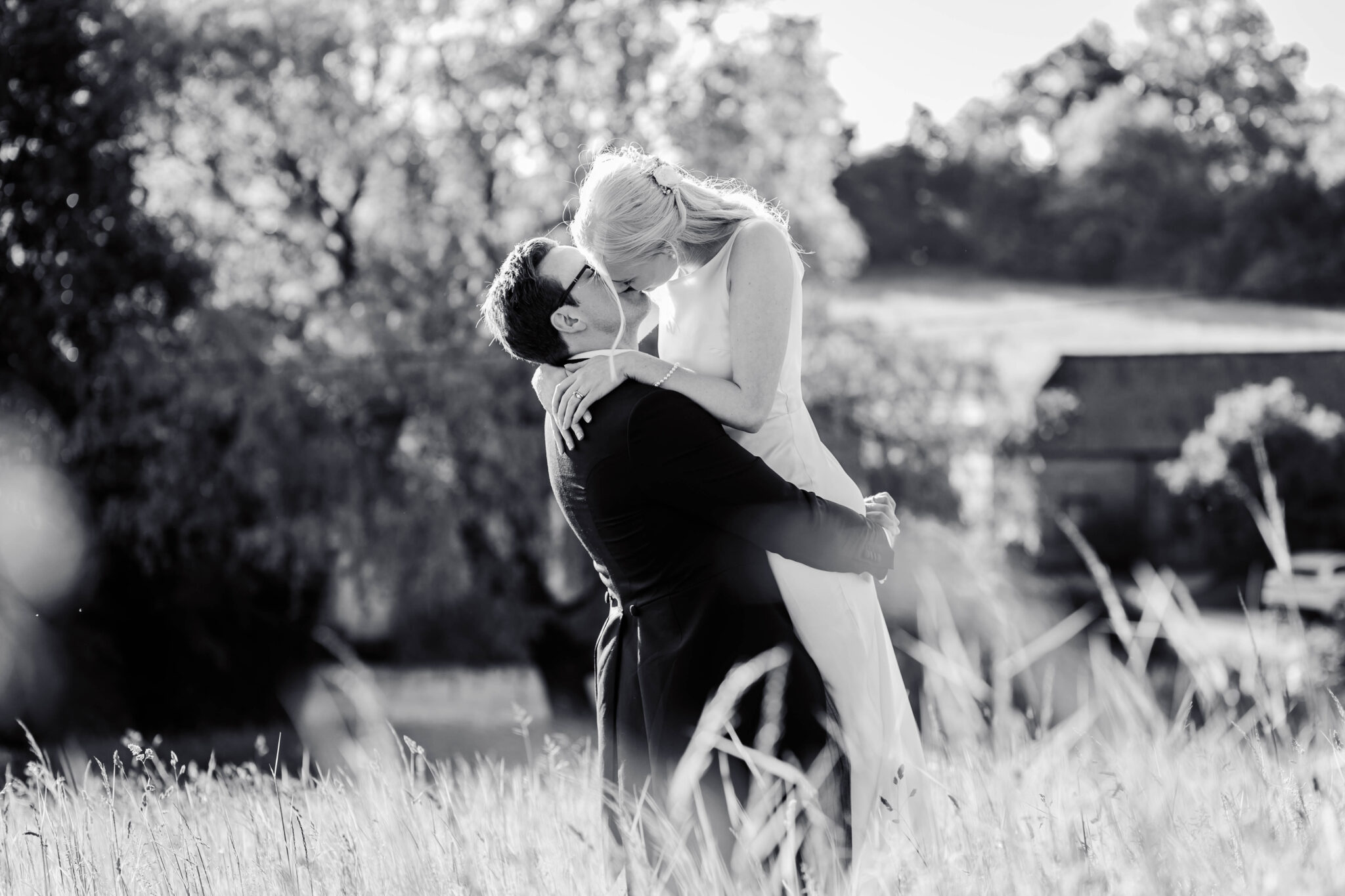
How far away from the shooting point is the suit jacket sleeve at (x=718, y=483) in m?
2.06

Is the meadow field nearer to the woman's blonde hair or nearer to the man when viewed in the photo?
the woman's blonde hair

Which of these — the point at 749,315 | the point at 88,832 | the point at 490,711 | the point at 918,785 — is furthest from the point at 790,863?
the point at 490,711

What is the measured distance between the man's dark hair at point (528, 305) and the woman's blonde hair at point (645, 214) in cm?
10

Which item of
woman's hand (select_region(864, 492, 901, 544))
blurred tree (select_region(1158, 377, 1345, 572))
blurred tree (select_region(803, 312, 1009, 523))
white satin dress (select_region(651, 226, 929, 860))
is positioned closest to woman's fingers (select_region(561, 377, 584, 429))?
white satin dress (select_region(651, 226, 929, 860))

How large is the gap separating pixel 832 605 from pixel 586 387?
620mm

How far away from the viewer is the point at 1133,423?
32.0 metres

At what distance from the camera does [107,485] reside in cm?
1438

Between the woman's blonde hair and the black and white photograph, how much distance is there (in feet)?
0.03

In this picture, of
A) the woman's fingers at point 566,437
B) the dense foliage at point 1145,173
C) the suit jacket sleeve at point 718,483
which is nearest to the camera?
the suit jacket sleeve at point 718,483

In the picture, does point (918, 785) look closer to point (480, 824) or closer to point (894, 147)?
point (480, 824)

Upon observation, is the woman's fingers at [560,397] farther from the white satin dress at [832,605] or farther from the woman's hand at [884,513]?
the woman's hand at [884,513]

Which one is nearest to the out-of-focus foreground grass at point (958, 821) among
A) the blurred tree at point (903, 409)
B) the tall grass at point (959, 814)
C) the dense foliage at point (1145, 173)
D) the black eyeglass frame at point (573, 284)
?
the tall grass at point (959, 814)

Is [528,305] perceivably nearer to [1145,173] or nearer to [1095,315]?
[1095,315]

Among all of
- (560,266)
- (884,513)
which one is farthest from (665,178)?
(884,513)
